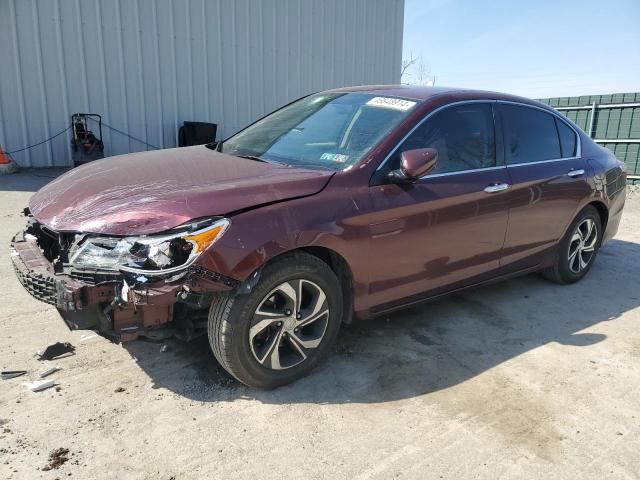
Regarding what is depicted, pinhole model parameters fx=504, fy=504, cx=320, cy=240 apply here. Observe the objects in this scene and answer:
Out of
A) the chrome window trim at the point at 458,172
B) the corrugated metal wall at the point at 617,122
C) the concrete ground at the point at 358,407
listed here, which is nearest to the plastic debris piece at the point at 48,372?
the concrete ground at the point at 358,407

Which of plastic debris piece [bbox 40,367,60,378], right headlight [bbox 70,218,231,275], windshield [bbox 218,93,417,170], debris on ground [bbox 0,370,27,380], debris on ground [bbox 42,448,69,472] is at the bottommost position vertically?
debris on ground [bbox 42,448,69,472]

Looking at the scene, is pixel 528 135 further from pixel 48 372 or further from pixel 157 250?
pixel 48 372

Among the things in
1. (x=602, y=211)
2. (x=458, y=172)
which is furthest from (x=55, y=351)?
(x=602, y=211)

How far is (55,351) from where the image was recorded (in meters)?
3.19

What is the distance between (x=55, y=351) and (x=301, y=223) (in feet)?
5.99

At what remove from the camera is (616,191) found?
500 cm

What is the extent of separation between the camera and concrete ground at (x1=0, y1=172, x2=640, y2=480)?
91.7 inches

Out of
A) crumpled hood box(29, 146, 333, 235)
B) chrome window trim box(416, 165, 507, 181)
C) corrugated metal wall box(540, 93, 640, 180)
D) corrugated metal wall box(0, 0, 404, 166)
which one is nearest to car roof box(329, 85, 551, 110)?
chrome window trim box(416, 165, 507, 181)

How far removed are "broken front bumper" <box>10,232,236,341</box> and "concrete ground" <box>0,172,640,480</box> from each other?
1.64 feet

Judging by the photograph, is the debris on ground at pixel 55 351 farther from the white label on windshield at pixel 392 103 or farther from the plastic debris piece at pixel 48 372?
the white label on windshield at pixel 392 103

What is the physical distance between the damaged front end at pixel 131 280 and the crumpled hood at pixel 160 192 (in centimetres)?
7

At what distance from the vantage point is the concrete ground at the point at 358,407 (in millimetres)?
2328

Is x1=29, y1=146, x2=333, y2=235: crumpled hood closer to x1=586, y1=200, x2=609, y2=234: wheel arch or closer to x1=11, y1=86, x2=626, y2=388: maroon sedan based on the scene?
x1=11, y1=86, x2=626, y2=388: maroon sedan

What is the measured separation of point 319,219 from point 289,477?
1292 millimetres
